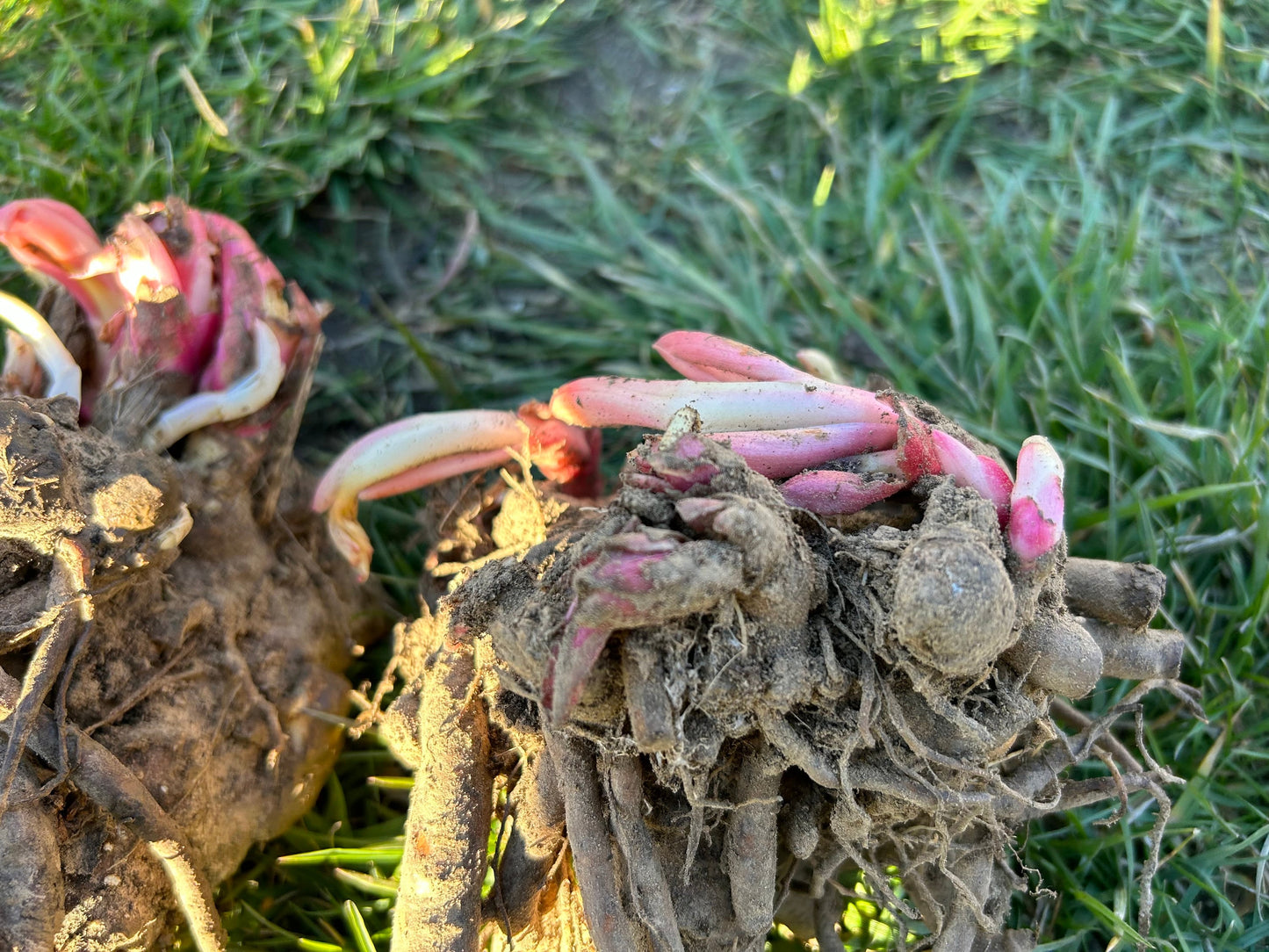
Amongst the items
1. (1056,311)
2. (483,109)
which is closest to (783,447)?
(1056,311)

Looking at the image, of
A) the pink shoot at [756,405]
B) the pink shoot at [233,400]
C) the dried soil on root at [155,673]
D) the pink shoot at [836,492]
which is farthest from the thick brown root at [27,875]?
the pink shoot at [836,492]

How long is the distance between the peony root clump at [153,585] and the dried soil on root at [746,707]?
0.45 m

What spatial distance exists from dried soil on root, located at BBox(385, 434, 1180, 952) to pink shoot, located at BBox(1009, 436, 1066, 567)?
0.03m

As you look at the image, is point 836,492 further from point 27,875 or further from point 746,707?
point 27,875

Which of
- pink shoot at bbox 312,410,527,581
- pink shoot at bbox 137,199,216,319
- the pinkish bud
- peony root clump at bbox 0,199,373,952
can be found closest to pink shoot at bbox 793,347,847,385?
pink shoot at bbox 312,410,527,581

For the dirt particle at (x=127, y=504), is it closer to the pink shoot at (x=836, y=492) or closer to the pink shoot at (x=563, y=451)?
the pink shoot at (x=563, y=451)

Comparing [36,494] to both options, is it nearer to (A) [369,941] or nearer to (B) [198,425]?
(B) [198,425]

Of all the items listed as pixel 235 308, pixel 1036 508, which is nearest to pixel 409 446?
pixel 235 308

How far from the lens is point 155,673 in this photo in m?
1.70

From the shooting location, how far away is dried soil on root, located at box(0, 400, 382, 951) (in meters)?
1.50

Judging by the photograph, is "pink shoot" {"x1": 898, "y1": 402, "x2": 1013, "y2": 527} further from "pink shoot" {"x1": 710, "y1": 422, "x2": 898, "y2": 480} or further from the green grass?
the green grass

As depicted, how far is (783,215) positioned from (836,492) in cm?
130

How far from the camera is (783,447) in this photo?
4.89 feet

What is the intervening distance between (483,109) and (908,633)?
6.96ft
